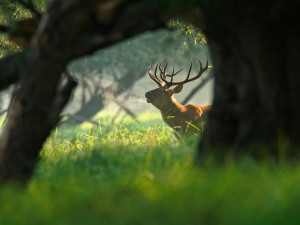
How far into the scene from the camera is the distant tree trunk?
4902 millimetres

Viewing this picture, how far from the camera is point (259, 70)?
496 centimetres

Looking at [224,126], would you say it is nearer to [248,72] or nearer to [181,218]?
[248,72]

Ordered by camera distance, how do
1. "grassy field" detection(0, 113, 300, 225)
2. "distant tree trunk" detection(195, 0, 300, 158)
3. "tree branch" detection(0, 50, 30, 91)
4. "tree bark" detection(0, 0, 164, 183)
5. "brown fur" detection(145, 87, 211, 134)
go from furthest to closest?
1. "brown fur" detection(145, 87, 211, 134)
2. "tree branch" detection(0, 50, 30, 91)
3. "distant tree trunk" detection(195, 0, 300, 158)
4. "tree bark" detection(0, 0, 164, 183)
5. "grassy field" detection(0, 113, 300, 225)

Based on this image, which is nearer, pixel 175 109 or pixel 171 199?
pixel 171 199

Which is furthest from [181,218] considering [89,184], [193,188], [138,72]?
[138,72]

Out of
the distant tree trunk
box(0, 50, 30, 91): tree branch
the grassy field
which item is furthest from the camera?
box(0, 50, 30, 91): tree branch

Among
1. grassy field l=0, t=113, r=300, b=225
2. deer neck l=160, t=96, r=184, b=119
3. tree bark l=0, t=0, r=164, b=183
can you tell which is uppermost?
tree bark l=0, t=0, r=164, b=183

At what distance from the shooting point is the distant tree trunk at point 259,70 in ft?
16.1

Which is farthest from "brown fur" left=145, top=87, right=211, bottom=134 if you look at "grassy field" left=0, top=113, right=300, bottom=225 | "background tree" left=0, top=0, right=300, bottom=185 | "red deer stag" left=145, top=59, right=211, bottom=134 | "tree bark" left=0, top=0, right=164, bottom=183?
"tree bark" left=0, top=0, right=164, bottom=183

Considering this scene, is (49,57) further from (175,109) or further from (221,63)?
(175,109)

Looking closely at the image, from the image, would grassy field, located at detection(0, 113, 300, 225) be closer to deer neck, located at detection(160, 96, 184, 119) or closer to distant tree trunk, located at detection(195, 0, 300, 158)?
distant tree trunk, located at detection(195, 0, 300, 158)

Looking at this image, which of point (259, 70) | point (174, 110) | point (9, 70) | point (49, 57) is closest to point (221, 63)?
point (259, 70)

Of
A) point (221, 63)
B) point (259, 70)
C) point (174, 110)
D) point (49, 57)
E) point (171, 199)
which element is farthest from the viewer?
point (174, 110)

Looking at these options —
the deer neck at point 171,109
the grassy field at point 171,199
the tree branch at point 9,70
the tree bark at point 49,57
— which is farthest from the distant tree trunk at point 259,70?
the deer neck at point 171,109
